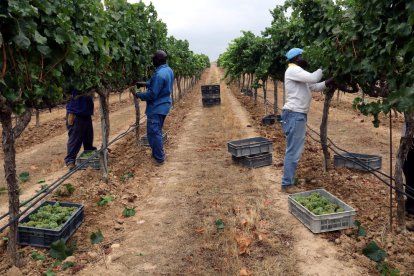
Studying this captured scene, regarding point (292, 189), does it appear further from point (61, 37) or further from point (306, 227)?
point (61, 37)

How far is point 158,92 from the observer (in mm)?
7832

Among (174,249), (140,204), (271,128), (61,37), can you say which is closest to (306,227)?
(174,249)

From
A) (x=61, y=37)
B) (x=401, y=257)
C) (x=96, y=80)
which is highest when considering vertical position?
(x=61, y=37)

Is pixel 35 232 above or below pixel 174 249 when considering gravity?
above

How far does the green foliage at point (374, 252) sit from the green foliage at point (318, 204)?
0.74m

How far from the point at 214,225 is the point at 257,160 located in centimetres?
287

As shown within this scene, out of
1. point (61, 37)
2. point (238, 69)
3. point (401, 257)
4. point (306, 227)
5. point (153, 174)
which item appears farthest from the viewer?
point (238, 69)

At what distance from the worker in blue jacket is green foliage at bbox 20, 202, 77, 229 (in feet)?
10.6

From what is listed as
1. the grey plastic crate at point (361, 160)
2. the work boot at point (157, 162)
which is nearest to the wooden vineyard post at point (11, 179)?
the work boot at point (157, 162)

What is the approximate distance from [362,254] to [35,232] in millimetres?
3675

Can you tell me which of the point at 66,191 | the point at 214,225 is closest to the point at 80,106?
the point at 66,191

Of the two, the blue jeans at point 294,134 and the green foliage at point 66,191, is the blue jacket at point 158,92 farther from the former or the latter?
the blue jeans at point 294,134

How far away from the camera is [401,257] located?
4.09m

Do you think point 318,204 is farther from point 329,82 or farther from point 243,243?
point 329,82
